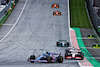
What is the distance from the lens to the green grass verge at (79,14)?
134 ft

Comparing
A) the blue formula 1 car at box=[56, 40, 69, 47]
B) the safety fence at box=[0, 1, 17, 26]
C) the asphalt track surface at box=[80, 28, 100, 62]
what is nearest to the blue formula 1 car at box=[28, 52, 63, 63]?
the blue formula 1 car at box=[56, 40, 69, 47]

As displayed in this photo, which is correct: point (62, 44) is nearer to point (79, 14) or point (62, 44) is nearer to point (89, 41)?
point (89, 41)

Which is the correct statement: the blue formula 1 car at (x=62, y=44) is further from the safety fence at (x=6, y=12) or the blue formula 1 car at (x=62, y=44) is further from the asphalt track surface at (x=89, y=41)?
the safety fence at (x=6, y=12)

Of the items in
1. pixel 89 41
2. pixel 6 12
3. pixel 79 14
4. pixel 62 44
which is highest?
pixel 79 14

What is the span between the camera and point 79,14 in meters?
45.7

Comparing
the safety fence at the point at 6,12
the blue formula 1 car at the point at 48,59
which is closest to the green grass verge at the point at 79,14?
the safety fence at the point at 6,12

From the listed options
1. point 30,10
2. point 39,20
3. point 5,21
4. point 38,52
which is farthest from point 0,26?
point 38,52

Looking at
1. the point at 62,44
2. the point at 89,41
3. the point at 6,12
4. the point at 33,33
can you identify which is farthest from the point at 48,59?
the point at 6,12

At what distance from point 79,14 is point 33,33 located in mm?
13843

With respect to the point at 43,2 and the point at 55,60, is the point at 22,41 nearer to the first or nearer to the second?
the point at 55,60

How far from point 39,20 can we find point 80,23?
7279 millimetres

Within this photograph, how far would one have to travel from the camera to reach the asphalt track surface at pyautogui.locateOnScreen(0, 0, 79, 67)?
84.9 ft

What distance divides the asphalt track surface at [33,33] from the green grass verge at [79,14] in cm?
152

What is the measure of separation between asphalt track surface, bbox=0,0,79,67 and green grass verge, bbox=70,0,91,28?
152 centimetres
